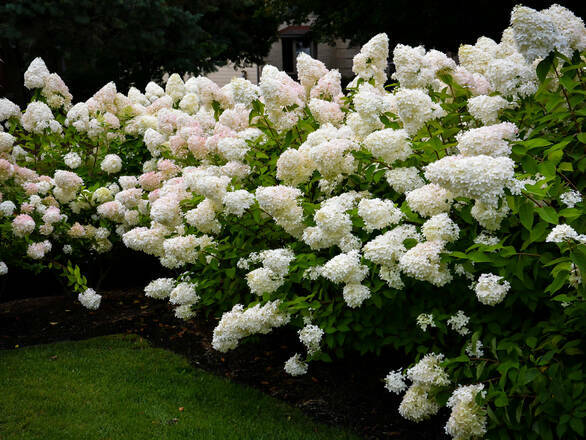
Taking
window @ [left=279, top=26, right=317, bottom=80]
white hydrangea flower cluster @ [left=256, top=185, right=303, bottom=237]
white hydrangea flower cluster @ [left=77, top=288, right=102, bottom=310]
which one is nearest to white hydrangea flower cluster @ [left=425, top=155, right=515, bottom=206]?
white hydrangea flower cluster @ [left=256, top=185, right=303, bottom=237]

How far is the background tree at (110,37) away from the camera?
1280cm

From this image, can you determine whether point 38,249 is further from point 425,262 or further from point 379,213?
point 425,262

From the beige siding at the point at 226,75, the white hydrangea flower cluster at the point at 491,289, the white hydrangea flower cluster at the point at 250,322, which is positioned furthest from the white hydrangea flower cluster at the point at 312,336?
the beige siding at the point at 226,75

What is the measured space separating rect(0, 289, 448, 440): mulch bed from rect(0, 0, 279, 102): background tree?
831 cm

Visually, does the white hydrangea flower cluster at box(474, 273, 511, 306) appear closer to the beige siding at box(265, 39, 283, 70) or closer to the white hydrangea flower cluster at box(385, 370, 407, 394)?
the white hydrangea flower cluster at box(385, 370, 407, 394)

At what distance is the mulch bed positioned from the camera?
152 inches

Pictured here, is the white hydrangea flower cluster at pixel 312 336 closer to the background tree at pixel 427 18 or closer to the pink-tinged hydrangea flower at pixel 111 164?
the pink-tinged hydrangea flower at pixel 111 164

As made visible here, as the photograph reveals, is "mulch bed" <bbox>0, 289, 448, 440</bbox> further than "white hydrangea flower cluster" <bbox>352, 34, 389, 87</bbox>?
No

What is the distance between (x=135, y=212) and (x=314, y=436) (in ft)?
9.83

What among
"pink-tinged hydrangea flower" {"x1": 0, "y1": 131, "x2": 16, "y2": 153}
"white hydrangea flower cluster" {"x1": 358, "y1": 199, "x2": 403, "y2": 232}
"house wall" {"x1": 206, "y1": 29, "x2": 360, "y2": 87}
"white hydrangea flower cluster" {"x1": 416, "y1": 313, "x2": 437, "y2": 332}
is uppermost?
"white hydrangea flower cluster" {"x1": 358, "y1": 199, "x2": 403, "y2": 232}

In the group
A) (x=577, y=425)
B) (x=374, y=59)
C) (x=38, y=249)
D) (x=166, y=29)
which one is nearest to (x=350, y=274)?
(x=577, y=425)

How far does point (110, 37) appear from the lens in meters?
14.8

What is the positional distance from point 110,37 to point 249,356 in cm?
1186

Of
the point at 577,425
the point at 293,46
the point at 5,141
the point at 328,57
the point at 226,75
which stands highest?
the point at 5,141
